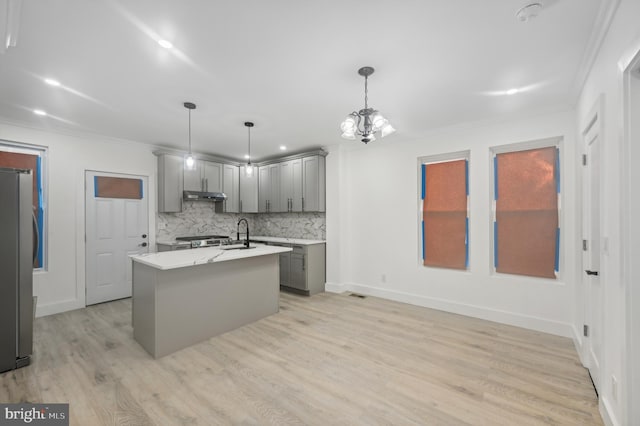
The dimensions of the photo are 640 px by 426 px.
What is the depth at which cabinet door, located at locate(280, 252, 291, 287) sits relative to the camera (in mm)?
5254

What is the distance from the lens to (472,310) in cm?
394

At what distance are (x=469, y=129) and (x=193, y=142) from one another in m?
4.47

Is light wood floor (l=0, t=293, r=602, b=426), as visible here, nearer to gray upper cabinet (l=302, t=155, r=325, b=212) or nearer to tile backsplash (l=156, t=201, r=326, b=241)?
tile backsplash (l=156, t=201, r=326, b=241)

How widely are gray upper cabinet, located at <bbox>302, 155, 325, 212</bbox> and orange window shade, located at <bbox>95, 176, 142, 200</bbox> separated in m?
2.96

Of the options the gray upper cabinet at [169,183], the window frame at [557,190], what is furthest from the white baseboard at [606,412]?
the gray upper cabinet at [169,183]

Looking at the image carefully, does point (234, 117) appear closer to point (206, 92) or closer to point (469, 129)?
point (206, 92)

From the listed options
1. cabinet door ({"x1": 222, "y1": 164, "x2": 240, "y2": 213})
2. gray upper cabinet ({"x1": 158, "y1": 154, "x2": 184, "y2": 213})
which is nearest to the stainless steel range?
gray upper cabinet ({"x1": 158, "y1": 154, "x2": 184, "y2": 213})

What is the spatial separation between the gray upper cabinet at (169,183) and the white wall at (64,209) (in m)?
0.80

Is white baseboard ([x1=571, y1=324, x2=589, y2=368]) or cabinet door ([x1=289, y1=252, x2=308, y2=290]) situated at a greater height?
cabinet door ([x1=289, y1=252, x2=308, y2=290])

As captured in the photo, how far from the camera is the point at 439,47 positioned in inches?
86.0

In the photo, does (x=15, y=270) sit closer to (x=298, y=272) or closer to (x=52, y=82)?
(x=52, y=82)

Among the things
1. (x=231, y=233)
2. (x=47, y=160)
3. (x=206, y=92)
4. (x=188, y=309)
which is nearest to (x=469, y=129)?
(x=206, y=92)

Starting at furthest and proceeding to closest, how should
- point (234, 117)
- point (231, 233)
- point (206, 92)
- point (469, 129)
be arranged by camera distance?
point (231, 233), point (469, 129), point (234, 117), point (206, 92)

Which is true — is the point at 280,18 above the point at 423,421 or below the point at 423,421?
above
